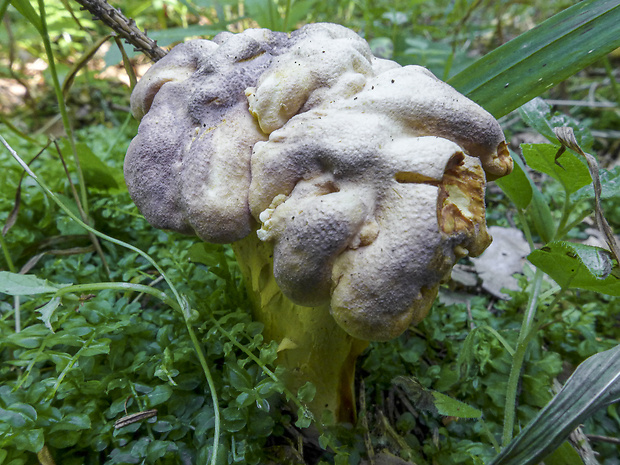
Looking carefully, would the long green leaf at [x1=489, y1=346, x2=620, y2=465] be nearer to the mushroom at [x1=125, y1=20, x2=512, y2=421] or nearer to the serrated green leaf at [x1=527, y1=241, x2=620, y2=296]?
the serrated green leaf at [x1=527, y1=241, x2=620, y2=296]

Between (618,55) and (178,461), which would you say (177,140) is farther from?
(618,55)

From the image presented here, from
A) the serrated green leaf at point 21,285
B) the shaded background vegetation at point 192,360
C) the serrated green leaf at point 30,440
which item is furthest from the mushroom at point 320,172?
the serrated green leaf at point 30,440

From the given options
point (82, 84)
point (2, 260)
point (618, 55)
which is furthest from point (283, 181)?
point (618, 55)

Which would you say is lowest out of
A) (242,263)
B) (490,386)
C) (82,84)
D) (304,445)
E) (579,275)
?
(304,445)

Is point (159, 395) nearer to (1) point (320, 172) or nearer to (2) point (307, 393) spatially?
(2) point (307, 393)

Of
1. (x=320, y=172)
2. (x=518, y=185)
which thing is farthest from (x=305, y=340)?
(x=518, y=185)
